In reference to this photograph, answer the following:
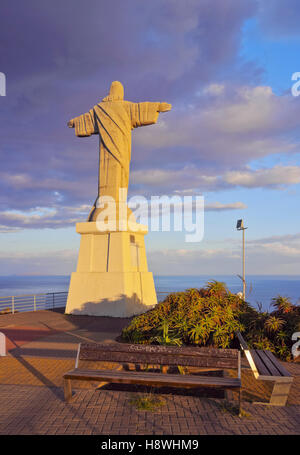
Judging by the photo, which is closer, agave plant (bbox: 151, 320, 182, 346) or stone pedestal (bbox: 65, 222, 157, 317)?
agave plant (bbox: 151, 320, 182, 346)

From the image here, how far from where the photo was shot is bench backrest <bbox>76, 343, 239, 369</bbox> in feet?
14.7

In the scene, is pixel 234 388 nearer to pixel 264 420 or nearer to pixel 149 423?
pixel 264 420

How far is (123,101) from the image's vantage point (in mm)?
14633

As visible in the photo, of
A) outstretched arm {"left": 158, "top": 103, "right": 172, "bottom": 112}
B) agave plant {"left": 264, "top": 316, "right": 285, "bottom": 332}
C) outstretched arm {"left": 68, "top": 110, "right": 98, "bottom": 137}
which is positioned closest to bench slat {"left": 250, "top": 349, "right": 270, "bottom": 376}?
agave plant {"left": 264, "top": 316, "right": 285, "bottom": 332}

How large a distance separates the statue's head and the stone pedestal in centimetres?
544

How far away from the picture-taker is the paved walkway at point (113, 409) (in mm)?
3823

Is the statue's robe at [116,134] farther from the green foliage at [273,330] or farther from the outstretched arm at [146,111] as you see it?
the green foliage at [273,330]

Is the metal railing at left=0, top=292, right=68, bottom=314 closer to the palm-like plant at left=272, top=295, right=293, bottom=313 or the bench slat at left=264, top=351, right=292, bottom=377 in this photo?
the palm-like plant at left=272, top=295, right=293, bottom=313

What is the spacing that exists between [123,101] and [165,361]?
12.3 meters

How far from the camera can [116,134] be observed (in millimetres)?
14289

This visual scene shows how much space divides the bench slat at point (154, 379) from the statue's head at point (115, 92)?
12582mm
